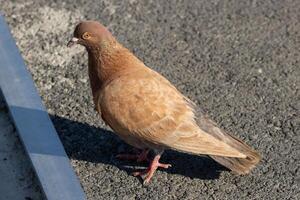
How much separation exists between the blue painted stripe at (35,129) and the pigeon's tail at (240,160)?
3.29 feet

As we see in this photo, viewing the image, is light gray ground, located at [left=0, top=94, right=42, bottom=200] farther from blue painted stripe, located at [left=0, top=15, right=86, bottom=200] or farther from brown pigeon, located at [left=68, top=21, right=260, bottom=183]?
brown pigeon, located at [left=68, top=21, right=260, bottom=183]

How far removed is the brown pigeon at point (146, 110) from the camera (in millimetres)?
4238

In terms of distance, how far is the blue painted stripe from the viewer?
4.49 metres

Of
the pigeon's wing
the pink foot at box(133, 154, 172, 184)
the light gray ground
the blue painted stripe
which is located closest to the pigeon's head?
the pigeon's wing

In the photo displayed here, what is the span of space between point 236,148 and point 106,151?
1.04 meters

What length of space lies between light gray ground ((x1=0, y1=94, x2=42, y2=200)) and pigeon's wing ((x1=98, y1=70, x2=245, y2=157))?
0.81 meters

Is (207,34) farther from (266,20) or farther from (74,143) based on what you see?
(74,143)

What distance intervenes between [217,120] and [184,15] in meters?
1.42

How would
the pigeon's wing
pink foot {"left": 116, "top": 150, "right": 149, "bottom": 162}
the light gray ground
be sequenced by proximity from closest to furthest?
the pigeon's wing < the light gray ground < pink foot {"left": 116, "top": 150, "right": 149, "bottom": 162}

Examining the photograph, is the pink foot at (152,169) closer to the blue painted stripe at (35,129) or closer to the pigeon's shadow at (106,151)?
the pigeon's shadow at (106,151)

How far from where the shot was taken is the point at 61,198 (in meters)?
4.40

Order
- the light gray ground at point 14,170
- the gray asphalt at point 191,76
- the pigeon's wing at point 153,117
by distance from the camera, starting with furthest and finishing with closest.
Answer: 1. the gray asphalt at point 191,76
2. the light gray ground at point 14,170
3. the pigeon's wing at point 153,117

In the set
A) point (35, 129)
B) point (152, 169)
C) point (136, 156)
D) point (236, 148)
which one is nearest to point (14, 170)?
point (35, 129)

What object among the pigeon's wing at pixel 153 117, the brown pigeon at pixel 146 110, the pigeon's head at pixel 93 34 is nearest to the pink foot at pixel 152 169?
the brown pigeon at pixel 146 110
